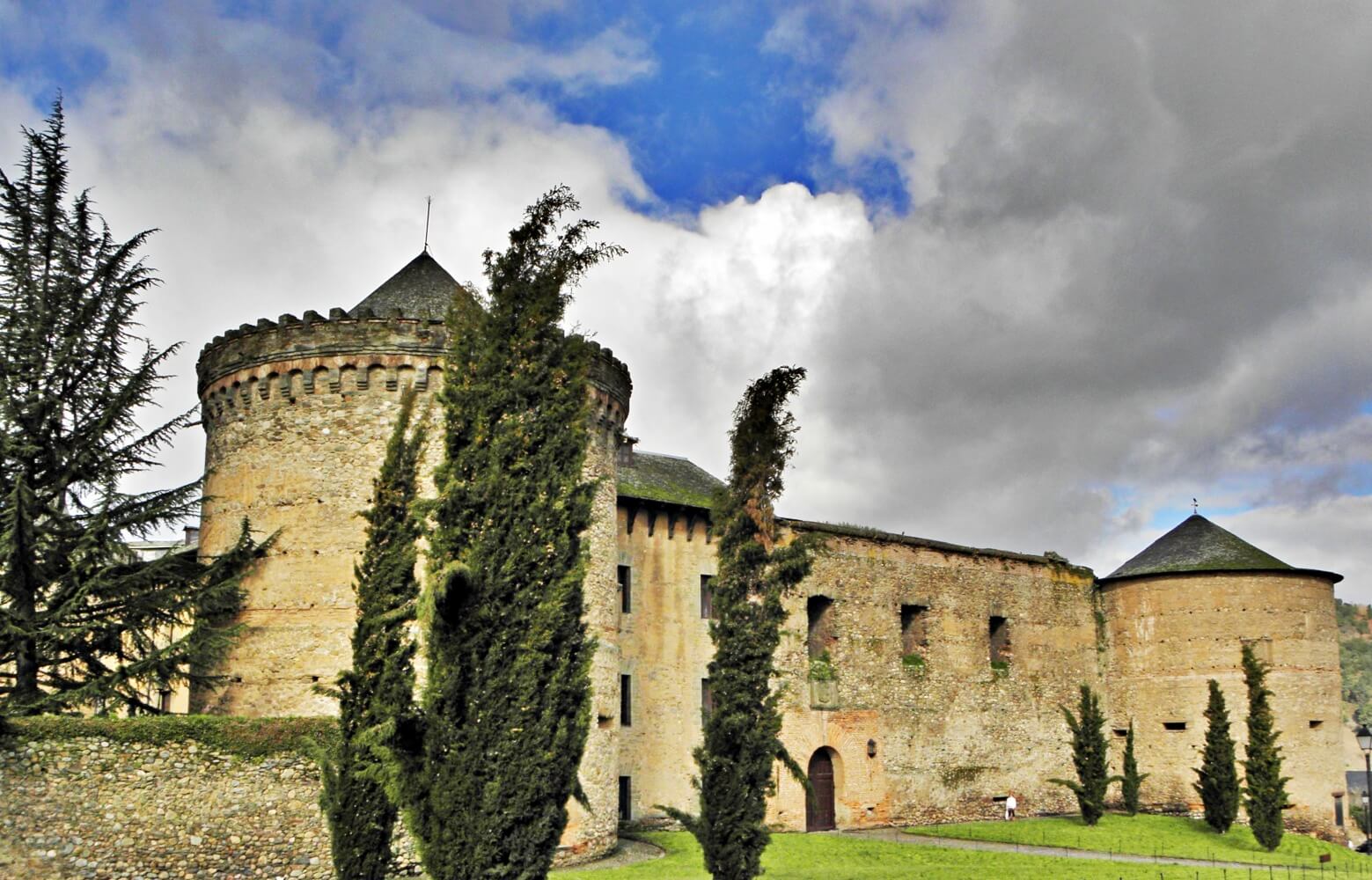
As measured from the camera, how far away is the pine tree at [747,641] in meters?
16.6

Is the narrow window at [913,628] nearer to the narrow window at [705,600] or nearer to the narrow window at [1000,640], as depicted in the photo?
A: the narrow window at [1000,640]

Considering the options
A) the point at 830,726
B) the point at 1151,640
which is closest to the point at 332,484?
the point at 830,726

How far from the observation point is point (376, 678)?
1594cm

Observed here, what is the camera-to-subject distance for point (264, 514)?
2012 centimetres

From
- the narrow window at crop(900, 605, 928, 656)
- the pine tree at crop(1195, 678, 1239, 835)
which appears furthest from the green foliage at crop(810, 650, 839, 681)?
the pine tree at crop(1195, 678, 1239, 835)

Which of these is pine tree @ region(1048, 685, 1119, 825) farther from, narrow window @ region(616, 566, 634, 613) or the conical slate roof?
narrow window @ region(616, 566, 634, 613)

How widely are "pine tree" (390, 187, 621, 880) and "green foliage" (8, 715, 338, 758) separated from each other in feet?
13.6

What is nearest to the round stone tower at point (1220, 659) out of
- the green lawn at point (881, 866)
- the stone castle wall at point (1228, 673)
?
the stone castle wall at point (1228, 673)

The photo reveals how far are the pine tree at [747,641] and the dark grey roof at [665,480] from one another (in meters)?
8.77

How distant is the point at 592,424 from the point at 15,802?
11.2 m

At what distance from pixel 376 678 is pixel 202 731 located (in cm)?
305

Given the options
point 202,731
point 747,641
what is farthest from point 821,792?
point 202,731

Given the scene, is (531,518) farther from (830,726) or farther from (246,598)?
(830,726)

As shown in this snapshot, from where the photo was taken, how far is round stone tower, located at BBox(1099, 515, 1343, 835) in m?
34.2
